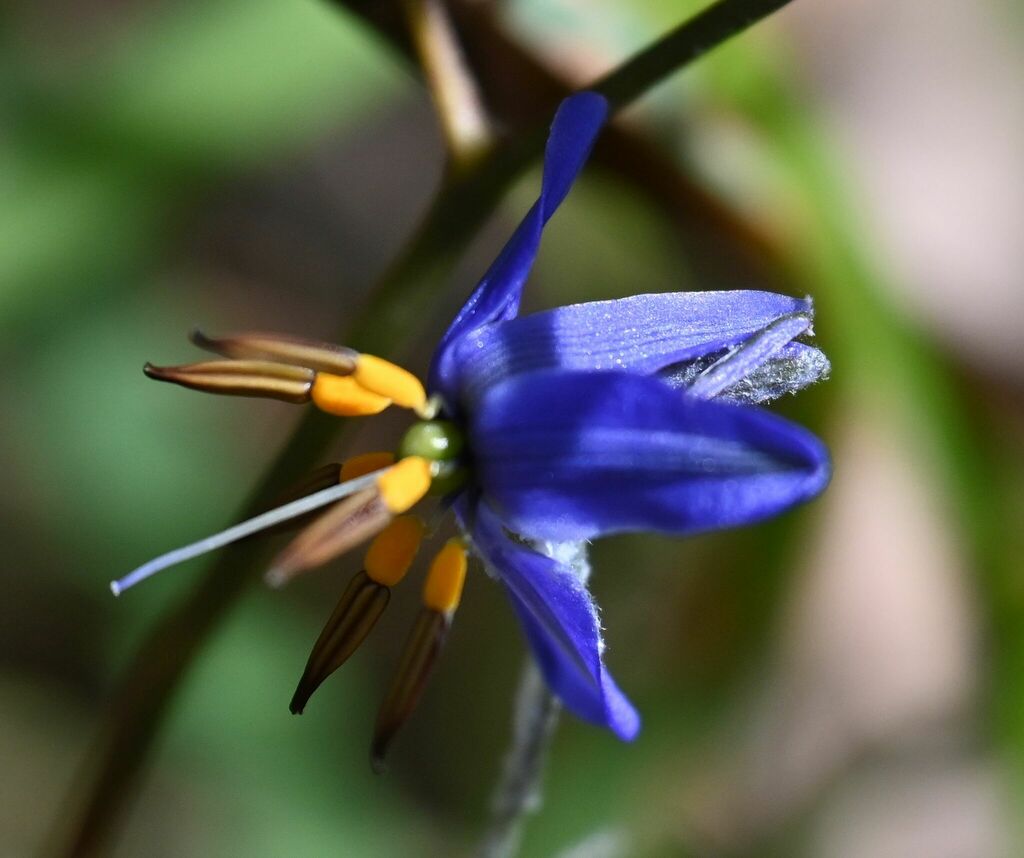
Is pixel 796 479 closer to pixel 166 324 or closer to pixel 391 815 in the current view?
pixel 391 815

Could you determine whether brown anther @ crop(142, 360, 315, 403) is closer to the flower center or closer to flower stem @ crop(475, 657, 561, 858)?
the flower center

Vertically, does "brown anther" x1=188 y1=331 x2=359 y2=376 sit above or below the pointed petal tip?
above

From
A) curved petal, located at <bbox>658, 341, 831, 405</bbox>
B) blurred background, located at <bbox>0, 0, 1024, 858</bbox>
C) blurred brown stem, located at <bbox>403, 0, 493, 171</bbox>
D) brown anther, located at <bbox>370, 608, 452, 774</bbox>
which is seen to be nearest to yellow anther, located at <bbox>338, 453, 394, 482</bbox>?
brown anther, located at <bbox>370, 608, 452, 774</bbox>

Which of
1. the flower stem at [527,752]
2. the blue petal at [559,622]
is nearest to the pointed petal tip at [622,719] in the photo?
the blue petal at [559,622]

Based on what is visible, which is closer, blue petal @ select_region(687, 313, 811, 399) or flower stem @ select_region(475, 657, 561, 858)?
blue petal @ select_region(687, 313, 811, 399)

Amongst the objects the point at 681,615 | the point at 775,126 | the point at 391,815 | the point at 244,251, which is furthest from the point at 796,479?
the point at 244,251

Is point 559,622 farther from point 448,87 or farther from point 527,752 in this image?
Result: point 448,87

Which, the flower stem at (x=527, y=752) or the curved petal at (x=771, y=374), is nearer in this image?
the curved petal at (x=771, y=374)

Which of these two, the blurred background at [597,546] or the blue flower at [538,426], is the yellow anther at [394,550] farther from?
the blurred background at [597,546]
